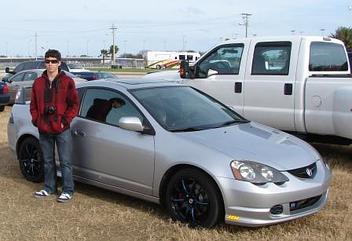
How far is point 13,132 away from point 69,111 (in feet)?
5.48

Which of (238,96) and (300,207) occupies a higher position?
(238,96)

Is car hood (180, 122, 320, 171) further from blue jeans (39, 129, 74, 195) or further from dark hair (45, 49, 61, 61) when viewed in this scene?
dark hair (45, 49, 61, 61)

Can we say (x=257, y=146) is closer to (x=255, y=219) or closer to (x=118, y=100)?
(x=255, y=219)

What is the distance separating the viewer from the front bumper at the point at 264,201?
5.15 m

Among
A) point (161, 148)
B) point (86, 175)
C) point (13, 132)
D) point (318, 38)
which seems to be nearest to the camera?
point (161, 148)

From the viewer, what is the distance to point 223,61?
31.2 ft

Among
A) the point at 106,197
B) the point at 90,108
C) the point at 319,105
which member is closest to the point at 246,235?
the point at 106,197

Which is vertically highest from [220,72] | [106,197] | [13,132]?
[220,72]

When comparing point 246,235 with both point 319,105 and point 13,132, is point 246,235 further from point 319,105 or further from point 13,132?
point 13,132

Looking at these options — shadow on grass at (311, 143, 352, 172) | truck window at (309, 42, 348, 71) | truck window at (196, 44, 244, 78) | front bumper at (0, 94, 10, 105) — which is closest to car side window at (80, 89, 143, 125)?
truck window at (196, 44, 244, 78)

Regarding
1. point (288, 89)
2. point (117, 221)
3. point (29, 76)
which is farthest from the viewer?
point (29, 76)

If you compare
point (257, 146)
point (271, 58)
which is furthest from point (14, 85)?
point (257, 146)

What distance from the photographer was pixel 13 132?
25.7ft

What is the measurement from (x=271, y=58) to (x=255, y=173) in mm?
4088
